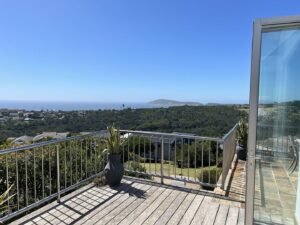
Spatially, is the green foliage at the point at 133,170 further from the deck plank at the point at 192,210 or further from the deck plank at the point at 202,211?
the deck plank at the point at 202,211

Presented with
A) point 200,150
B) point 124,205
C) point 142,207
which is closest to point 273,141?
point 142,207

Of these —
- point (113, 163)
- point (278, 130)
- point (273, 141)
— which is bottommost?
point (113, 163)

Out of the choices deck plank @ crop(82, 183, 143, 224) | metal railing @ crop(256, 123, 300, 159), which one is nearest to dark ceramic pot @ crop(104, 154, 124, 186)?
deck plank @ crop(82, 183, 143, 224)

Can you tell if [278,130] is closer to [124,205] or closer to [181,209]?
[181,209]

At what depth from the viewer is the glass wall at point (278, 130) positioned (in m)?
2.31

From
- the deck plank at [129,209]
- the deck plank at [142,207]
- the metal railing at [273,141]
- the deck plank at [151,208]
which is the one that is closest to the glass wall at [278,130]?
the metal railing at [273,141]

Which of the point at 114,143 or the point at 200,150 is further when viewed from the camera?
the point at 200,150

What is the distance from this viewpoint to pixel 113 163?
4.32 metres

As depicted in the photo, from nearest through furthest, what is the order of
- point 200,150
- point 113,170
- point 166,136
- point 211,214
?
point 211,214
point 113,170
point 166,136
point 200,150

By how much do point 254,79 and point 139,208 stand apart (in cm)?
238

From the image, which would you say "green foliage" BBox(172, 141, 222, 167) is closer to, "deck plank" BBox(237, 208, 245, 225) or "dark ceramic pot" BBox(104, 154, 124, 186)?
"deck plank" BBox(237, 208, 245, 225)

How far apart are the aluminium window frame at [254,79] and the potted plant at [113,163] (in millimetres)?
2417

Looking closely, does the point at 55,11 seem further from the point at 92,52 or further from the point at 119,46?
the point at 92,52

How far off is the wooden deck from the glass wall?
2.46 ft
